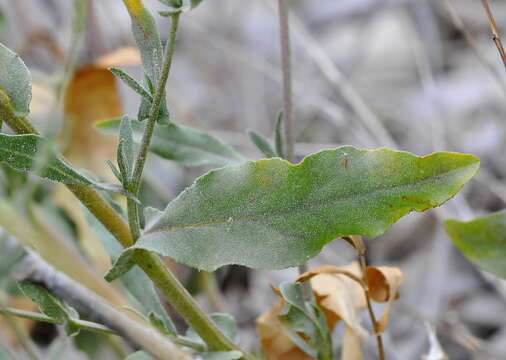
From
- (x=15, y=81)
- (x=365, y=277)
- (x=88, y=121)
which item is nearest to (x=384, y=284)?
(x=365, y=277)

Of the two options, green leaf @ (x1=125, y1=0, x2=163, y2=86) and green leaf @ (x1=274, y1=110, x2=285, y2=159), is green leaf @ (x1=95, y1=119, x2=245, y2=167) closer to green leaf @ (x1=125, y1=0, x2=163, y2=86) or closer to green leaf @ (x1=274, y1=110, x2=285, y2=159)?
green leaf @ (x1=274, y1=110, x2=285, y2=159)

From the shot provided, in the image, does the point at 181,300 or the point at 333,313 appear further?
the point at 333,313

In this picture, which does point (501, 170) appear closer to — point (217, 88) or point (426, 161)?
point (217, 88)

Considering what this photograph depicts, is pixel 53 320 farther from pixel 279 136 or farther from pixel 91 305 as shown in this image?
pixel 279 136

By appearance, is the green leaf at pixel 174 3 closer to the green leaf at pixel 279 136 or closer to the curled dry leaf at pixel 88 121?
the green leaf at pixel 279 136

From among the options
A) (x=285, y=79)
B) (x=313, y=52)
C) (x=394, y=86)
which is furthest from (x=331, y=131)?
(x=285, y=79)

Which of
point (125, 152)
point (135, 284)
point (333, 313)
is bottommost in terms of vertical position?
point (333, 313)

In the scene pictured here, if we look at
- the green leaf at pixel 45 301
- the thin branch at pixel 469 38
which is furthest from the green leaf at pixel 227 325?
the thin branch at pixel 469 38

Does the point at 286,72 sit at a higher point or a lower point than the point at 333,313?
higher
